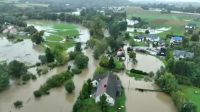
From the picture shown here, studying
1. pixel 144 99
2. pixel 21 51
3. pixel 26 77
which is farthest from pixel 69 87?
pixel 21 51

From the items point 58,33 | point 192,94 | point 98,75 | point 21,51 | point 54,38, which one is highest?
point 98,75

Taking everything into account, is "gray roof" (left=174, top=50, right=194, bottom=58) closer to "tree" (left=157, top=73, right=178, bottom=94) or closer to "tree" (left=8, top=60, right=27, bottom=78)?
"tree" (left=157, top=73, right=178, bottom=94)

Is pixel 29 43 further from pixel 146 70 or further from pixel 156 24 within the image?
pixel 156 24

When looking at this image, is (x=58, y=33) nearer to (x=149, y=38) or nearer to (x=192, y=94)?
(x=149, y=38)

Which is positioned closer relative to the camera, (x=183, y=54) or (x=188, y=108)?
(x=188, y=108)

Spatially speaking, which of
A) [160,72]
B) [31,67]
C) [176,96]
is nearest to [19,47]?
[31,67]

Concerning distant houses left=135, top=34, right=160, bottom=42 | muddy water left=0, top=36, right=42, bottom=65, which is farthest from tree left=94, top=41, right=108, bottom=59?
distant houses left=135, top=34, right=160, bottom=42
